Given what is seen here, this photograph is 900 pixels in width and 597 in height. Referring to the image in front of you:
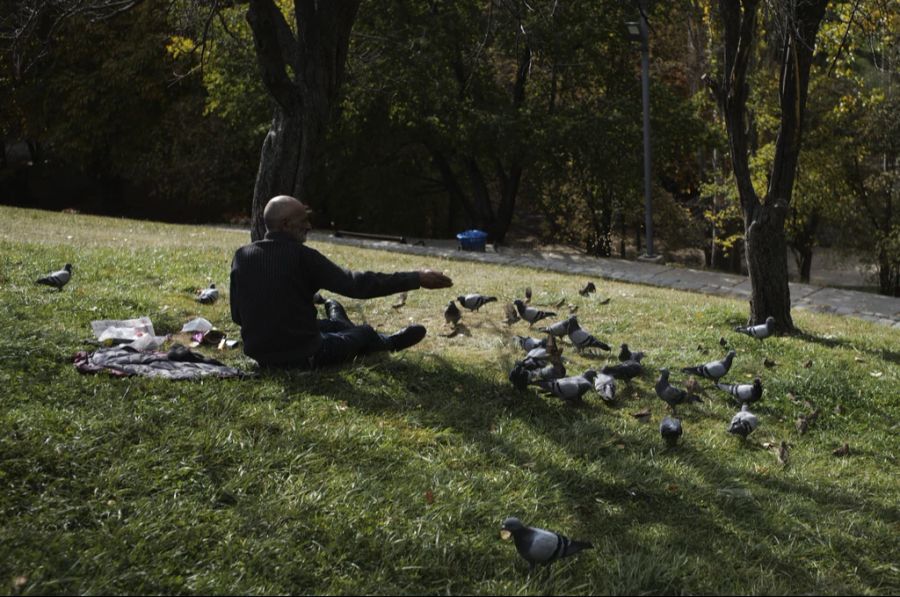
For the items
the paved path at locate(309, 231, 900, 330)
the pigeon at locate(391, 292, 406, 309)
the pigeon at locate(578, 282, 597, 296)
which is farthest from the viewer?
the paved path at locate(309, 231, 900, 330)

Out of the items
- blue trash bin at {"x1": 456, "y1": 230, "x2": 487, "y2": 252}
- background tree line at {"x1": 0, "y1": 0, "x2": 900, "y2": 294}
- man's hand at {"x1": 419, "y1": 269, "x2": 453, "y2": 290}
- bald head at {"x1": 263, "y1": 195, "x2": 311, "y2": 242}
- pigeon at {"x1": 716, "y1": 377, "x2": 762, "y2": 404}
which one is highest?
background tree line at {"x1": 0, "y1": 0, "x2": 900, "y2": 294}

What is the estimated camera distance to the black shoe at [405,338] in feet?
23.0

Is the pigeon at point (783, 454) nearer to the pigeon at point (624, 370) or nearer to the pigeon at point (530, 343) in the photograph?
the pigeon at point (624, 370)

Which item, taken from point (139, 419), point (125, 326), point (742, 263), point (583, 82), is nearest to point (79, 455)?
point (139, 419)

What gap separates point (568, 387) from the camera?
5.93 metres

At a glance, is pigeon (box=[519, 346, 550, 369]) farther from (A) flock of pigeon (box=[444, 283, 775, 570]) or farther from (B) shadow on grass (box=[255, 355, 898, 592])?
(B) shadow on grass (box=[255, 355, 898, 592])

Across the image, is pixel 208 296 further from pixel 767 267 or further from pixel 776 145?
pixel 776 145

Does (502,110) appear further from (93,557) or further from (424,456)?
(93,557)

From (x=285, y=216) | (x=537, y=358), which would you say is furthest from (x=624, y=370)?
(x=285, y=216)

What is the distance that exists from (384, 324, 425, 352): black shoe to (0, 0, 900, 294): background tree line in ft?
32.3

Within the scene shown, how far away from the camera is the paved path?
1309cm

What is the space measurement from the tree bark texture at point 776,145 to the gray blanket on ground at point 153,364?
5716 millimetres

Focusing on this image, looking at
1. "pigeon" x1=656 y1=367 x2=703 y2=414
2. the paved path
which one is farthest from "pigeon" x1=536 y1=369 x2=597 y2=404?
the paved path

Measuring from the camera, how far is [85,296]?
8.11m
